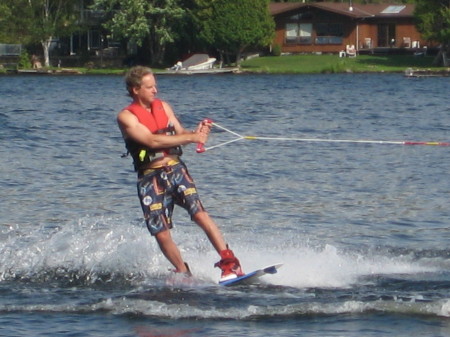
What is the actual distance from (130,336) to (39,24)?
208 feet

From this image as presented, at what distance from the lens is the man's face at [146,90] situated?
9.01 metres

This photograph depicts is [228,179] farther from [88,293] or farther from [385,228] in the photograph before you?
[88,293]

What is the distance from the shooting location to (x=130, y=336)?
8.24 meters

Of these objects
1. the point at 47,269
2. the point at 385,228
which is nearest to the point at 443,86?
the point at 385,228

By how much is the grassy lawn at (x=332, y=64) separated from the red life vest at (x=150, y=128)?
5313cm

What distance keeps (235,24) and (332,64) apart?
629 centimetres

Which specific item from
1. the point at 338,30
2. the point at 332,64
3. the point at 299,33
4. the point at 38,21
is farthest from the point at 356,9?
the point at 38,21

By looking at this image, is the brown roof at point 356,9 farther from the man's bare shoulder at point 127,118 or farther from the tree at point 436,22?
the man's bare shoulder at point 127,118

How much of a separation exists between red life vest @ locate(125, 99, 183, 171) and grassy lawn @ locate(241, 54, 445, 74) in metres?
53.1

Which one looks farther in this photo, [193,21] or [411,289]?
[193,21]

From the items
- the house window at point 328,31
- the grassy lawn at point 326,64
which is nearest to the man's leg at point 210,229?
the grassy lawn at point 326,64

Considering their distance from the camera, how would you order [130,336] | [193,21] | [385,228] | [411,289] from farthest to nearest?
[193,21], [385,228], [411,289], [130,336]

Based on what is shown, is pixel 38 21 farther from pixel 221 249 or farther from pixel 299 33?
pixel 221 249

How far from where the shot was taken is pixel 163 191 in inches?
364
